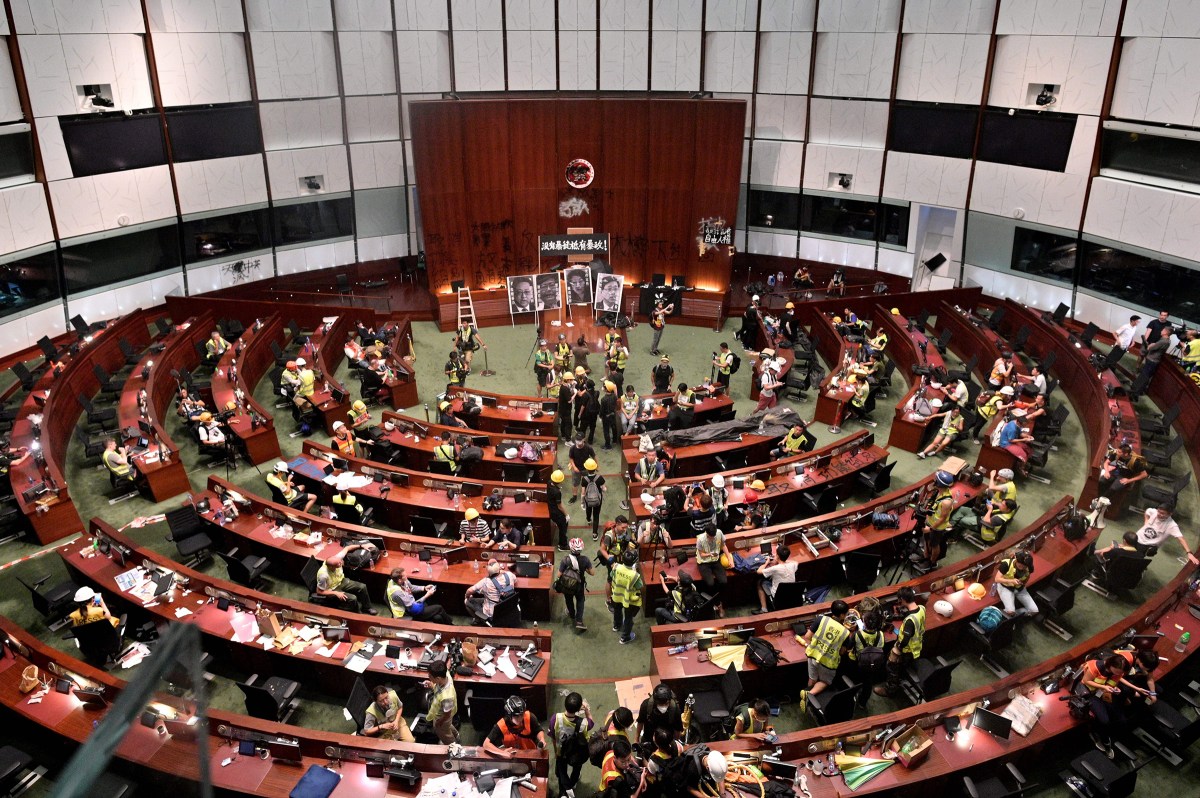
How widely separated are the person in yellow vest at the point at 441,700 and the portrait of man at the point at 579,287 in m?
Answer: 15.8

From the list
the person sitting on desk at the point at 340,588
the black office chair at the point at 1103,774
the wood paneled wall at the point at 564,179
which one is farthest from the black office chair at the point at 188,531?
the wood paneled wall at the point at 564,179

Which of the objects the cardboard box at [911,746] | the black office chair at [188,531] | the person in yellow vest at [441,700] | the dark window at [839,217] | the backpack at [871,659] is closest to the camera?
the cardboard box at [911,746]

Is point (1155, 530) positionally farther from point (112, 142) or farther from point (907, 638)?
point (112, 142)

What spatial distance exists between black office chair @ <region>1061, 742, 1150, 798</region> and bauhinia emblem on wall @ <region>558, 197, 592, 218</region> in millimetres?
19313

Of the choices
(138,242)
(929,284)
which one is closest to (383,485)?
(138,242)

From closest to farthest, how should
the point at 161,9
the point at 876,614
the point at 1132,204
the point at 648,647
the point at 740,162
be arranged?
the point at 876,614 < the point at 648,647 < the point at 1132,204 < the point at 161,9 < the point at 740,162

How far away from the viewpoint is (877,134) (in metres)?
23.7

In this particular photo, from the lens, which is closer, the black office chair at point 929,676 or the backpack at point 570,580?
the black office chair at point 929,676

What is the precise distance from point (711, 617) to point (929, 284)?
648 inches

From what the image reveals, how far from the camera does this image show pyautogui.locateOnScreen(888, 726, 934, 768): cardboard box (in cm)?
833

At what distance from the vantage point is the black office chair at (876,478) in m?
14.3

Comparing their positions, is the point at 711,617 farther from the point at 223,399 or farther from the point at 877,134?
the point at 877,134

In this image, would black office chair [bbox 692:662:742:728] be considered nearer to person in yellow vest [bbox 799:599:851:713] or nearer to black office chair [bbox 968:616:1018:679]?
person in yellow vest [bbox 799:599:851:713]

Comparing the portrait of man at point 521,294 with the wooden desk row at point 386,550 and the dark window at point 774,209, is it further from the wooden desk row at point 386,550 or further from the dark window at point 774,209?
the wooden desk row at point 386,550
